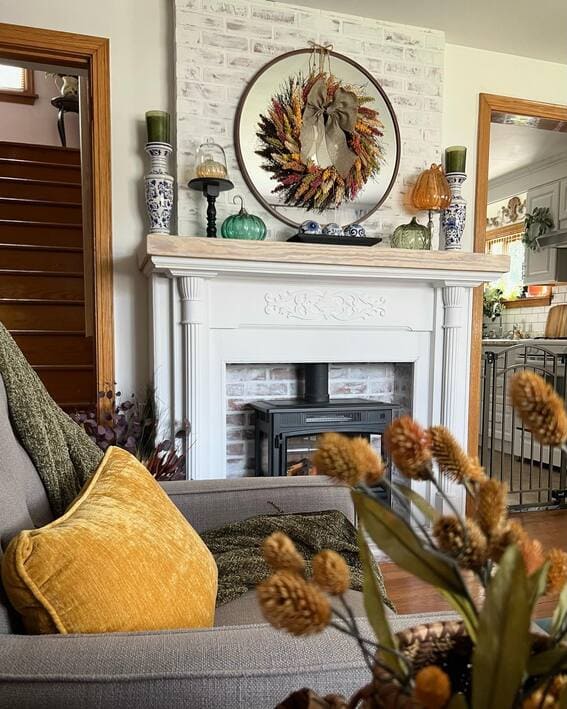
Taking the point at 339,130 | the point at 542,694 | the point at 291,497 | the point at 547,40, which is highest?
the point at 547,40

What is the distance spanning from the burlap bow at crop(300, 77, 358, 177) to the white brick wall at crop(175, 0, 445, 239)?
0.21 meters

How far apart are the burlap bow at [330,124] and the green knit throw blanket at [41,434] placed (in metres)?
1.76

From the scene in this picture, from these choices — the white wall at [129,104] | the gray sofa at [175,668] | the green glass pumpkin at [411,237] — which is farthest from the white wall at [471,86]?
the gray sofa at [175,668]

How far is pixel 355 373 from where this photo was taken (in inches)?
109

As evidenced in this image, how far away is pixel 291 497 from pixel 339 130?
5.91ft

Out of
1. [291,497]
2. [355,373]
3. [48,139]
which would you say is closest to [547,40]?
[355,373]

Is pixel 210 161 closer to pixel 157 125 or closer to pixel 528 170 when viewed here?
pixel 157 125

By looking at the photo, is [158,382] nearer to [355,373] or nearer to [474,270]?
[355,373]

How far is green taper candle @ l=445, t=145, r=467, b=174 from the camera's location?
8.72 feet

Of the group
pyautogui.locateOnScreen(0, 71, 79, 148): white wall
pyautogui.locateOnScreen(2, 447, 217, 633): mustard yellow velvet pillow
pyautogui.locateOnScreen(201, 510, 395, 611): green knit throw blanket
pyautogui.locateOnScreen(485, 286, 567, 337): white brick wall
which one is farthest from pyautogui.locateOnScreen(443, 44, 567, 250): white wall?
pyautogui.locateOnScreen(0, 71, 79, 148): white wall

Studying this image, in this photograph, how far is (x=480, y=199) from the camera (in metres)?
2.87

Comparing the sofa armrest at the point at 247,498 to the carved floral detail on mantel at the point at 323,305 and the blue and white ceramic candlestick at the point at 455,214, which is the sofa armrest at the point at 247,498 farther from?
the blue and white ceramic candlestick at the point at 455,214

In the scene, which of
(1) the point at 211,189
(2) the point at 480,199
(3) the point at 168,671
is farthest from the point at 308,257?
(3) the point at 168,671

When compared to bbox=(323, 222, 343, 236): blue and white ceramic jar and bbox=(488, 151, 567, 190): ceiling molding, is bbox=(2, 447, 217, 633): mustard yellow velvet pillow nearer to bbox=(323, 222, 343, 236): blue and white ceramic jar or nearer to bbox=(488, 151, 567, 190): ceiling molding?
bbox=(323, 222, 343, 236): blue and white ceramic jar
